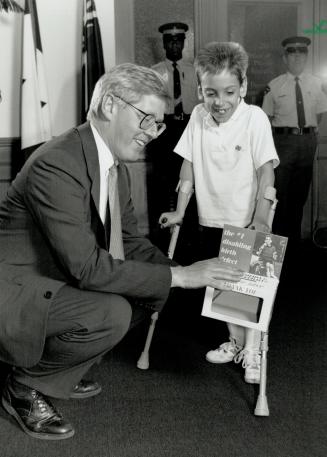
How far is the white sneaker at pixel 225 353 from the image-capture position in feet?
8.75

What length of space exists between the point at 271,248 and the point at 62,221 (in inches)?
29.6

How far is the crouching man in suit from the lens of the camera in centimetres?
191

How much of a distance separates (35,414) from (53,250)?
1.98ft

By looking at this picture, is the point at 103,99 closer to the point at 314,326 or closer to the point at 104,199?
the point at 104,199

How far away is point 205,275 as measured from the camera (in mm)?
1943

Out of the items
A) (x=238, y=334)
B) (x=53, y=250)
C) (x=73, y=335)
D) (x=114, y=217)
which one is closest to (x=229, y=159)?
(x=114, y=217)

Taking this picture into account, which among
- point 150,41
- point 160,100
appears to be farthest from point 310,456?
point 150,41

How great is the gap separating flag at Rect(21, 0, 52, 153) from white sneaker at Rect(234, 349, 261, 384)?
9.04 feet

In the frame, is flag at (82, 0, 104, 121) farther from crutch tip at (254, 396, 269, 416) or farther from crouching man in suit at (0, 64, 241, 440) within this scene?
crutch tip at (254, 396, 269, 416)

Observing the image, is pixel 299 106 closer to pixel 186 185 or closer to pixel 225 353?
pixel 186 185

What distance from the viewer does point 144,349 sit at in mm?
2627

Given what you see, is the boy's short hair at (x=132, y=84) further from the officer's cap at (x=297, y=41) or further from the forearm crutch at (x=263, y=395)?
the officer's cap at (x=297, y=41)

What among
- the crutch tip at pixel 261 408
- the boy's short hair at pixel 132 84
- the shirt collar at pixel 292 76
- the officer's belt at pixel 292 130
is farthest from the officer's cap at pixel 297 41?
the crutch tip at pixel 261 408

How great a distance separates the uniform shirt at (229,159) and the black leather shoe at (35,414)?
46.4 inches
